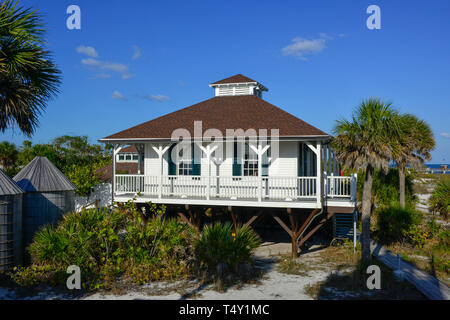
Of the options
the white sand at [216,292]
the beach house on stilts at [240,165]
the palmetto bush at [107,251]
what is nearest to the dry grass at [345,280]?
the white sand at [216,292]

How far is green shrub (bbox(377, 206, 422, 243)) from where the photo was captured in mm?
16331

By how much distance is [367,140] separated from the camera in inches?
476

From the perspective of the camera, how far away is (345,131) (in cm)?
1246

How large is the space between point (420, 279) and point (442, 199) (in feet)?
16.5

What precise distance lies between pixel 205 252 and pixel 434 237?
10.7m

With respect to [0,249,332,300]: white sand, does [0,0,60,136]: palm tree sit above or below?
above

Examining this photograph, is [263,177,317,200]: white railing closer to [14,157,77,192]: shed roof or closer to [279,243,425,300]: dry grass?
[279,243,425,300]: dry grass

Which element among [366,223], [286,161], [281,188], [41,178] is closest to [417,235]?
[366,223]

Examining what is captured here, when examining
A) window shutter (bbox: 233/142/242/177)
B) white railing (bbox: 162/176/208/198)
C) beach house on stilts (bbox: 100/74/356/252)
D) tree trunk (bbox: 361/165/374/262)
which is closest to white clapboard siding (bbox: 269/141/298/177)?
beach house on stilts (bbox: 100/74/356/252)

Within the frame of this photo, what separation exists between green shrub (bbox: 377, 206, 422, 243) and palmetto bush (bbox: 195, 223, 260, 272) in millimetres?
8333

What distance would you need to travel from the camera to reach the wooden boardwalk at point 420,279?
9.96m

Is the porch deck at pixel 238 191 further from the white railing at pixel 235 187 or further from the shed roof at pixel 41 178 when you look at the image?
the shed roof at pixel 41 178
